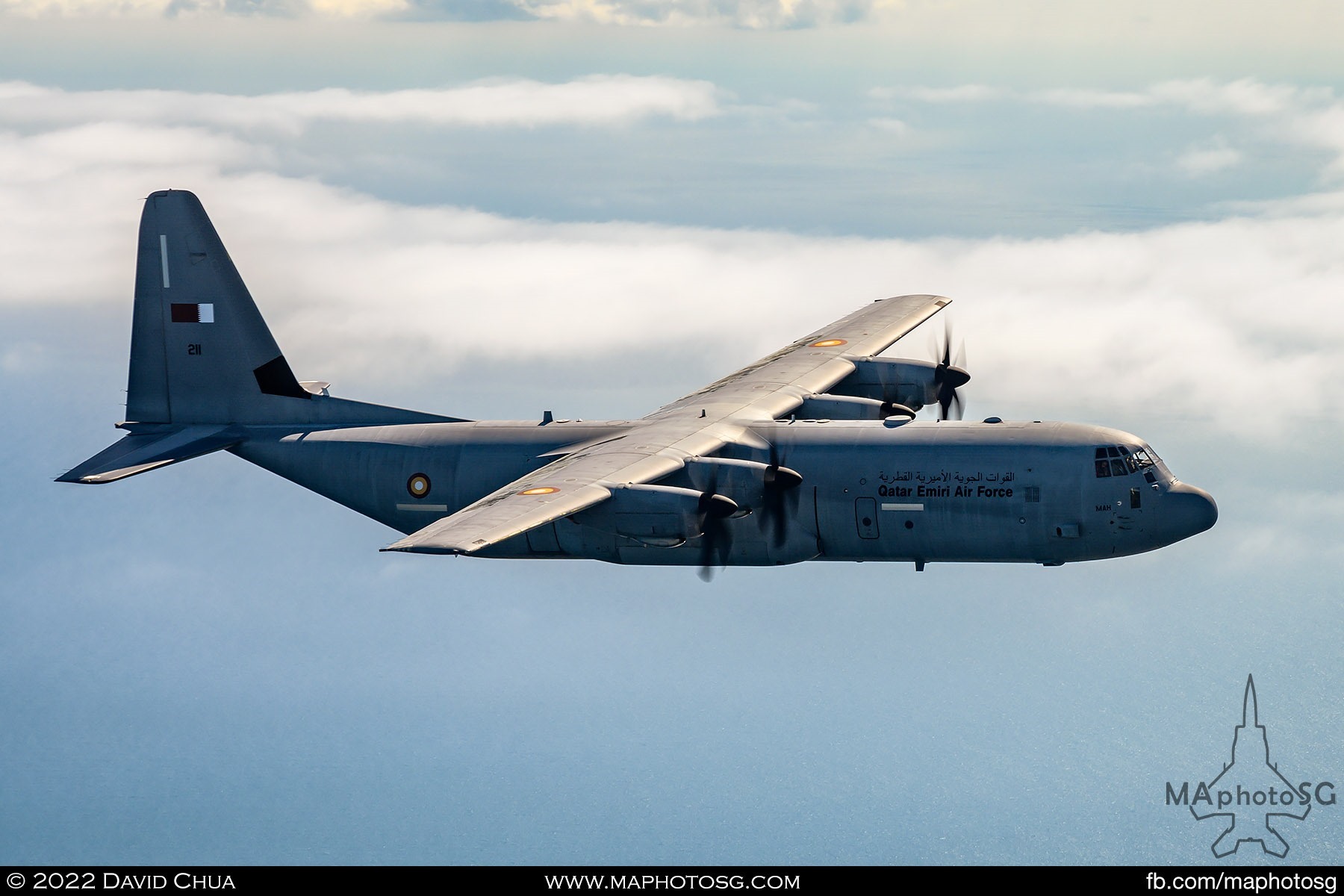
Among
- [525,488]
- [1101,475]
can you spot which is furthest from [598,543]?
[1101,475]

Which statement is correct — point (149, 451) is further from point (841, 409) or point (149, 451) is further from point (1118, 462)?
point (1118, 462)

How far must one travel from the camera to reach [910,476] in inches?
1690

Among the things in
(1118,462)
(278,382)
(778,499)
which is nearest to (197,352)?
(278,382)

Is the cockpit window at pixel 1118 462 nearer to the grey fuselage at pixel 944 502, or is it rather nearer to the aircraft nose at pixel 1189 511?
the grey fuselage at pixel 944 502

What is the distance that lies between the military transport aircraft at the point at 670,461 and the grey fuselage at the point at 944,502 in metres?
0.05

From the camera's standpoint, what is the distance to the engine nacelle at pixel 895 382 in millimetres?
52562

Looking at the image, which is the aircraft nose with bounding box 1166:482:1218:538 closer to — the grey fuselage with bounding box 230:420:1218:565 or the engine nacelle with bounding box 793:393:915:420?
the grey fuselage with bounding box 230:420:1218:565

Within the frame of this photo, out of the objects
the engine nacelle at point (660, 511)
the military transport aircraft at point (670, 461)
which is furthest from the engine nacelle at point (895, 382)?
the engine nacelle at point (660, 511)

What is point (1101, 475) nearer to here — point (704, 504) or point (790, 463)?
point (790, 463)

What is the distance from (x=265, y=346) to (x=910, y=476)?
21950 mm

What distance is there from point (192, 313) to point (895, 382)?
23129 millimetres

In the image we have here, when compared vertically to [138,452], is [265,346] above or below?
above

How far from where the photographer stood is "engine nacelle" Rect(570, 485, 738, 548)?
38625mm

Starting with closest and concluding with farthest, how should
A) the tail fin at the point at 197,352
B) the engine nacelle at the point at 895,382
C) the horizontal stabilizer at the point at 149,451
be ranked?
the horizontal stabilizer at the point at 149,451 → the tail fin at the point at 197,352 → the engine nacelle at the point at 895,382
